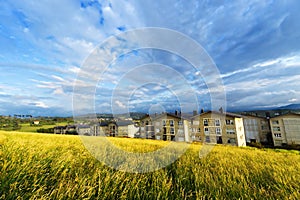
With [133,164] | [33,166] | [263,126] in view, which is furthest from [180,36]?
[263,126]

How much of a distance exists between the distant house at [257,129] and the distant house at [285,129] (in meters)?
4.77

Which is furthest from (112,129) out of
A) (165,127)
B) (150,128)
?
(165,127)

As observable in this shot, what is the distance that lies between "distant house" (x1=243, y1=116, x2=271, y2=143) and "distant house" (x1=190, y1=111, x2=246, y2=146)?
1823cm

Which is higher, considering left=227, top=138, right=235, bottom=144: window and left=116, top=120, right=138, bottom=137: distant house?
left=116, top=120, right=138, bottom=137: distant house

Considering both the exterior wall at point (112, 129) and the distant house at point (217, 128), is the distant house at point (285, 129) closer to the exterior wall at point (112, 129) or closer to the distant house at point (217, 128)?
the distant house at point (217, 128)

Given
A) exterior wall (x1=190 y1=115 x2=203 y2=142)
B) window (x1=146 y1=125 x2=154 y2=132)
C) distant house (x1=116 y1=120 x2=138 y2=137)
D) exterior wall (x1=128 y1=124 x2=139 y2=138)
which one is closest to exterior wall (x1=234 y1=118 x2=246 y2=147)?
exterior wall (x1=190 y1=115 x2=203 y2=142)

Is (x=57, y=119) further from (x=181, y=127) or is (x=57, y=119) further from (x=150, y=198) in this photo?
(x=150, y=198)

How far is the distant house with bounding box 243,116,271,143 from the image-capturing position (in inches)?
2117

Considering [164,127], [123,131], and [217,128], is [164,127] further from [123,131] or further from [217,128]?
[217,128]

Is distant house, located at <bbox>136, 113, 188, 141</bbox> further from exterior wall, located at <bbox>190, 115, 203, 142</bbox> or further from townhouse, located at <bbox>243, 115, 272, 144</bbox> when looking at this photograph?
townhouse, located at <bbox>243, 115, 272, 144</bbox>

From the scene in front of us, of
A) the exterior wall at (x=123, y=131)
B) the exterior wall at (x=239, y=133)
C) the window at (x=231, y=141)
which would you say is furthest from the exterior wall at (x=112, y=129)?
the exterior wall at (x=239, y=133)

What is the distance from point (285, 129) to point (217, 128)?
25.7 meters

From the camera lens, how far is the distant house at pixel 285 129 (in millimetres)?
44656

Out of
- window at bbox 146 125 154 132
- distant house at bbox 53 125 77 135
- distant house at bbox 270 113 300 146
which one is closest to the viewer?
distant house at bbox 270 113 300 146
